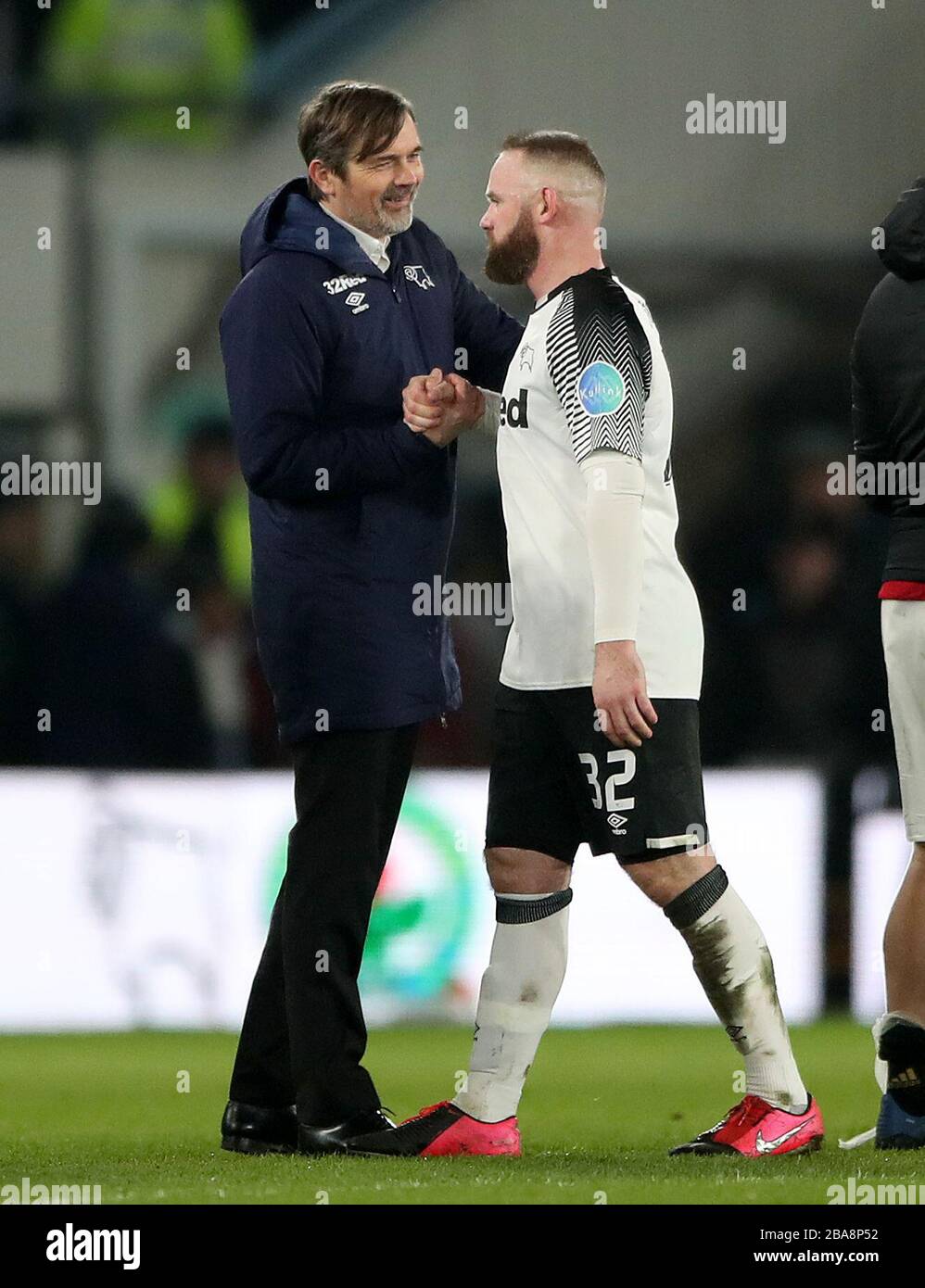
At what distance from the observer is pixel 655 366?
364 cm

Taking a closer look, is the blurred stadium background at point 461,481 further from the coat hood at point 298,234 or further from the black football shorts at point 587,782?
the coat hood at point 298,234

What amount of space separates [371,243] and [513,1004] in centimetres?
142

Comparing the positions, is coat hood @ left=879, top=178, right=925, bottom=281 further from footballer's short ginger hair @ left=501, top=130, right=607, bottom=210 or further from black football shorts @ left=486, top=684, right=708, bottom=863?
black football shorts @ left=486, top=684, right=708, bottom=863

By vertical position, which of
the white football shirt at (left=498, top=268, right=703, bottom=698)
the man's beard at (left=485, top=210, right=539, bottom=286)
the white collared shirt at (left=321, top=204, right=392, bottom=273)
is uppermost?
the white collared shirt at (left=321, top=204, right=392, bottom=273)

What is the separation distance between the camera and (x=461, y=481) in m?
9.84

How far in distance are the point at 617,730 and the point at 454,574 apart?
5891mm

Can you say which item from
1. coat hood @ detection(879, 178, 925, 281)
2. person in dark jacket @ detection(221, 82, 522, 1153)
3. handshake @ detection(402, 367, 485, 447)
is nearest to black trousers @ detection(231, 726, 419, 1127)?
person in dark jacket @ detection(221, 82, 522, 1153)

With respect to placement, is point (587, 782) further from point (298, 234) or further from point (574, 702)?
point (298, 234)

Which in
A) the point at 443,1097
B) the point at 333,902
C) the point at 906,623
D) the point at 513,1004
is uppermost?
the point at 906,623

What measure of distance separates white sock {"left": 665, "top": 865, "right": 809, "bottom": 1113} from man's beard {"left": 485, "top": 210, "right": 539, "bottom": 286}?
3.65 ft

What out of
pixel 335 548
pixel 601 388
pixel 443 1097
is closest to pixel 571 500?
pixel 601 388

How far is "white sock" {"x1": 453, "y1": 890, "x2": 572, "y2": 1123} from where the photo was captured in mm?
3674

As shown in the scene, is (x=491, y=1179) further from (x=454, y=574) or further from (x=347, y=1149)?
(x=454, y=574)
